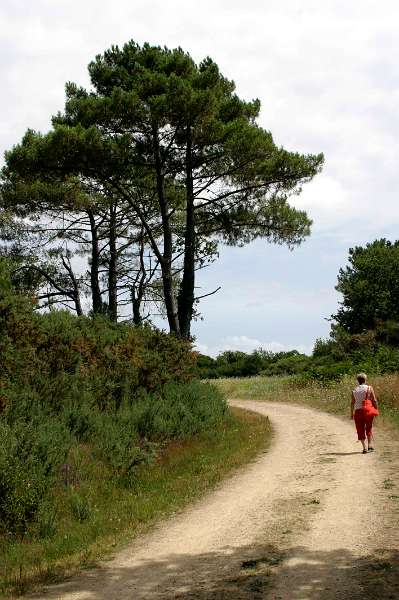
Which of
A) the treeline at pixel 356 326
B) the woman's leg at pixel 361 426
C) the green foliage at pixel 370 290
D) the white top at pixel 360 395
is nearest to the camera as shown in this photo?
the woman's leg at pixel 361 426

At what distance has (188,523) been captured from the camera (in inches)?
354

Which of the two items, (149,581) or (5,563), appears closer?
(149,581)

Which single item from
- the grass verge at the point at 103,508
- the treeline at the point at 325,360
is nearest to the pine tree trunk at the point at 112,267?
the treeline at the point at 325,360

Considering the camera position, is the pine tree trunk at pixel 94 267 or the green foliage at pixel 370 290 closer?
the pine tree trunk at pixel 94 267

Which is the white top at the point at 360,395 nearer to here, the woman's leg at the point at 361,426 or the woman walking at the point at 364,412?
the woman walking at the point at 364,412

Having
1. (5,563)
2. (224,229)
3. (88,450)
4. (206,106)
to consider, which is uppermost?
(206,106)

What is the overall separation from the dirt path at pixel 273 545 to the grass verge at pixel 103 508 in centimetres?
39

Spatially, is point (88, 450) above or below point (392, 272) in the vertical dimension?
below

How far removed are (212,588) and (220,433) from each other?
1084 cm

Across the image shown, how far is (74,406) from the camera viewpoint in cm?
1305

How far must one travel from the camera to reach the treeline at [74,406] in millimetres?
9203

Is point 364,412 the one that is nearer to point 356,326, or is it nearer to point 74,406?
point 74,406

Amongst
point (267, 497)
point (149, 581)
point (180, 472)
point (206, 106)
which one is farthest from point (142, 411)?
point (206, 106)

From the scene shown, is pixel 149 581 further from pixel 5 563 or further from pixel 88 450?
pixel 88 450
